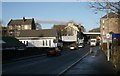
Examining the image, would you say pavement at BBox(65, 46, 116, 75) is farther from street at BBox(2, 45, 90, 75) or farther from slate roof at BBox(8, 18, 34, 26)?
slate roof at BBox(8, 18, 34, 26)

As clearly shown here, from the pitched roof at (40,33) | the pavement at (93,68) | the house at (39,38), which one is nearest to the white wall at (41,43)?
the house at (39,38)

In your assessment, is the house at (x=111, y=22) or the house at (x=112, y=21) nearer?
the house at (x=112, y=21)

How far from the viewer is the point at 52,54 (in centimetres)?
5441

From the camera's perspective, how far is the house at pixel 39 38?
101m

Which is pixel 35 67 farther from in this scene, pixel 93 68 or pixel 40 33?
pixel 40 33

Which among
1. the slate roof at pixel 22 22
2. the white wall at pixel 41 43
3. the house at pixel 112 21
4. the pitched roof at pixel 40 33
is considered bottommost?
the white wall at pixel 41 43

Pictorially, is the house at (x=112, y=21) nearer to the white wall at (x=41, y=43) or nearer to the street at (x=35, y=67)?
the street at (x=35, y=67)

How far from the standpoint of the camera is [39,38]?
105 metres

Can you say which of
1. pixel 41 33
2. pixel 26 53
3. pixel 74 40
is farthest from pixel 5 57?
pixel 74 40

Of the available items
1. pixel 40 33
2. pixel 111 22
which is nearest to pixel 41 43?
pixel 40 33

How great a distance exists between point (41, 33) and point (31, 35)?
3.48 meters

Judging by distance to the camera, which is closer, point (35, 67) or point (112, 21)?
point (35, 67)

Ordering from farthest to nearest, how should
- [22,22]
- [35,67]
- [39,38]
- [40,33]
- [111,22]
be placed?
[22,22] < [40,33] < [39,38] < [111,22] < [35,67]

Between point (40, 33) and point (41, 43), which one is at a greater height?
point (40, 33)
